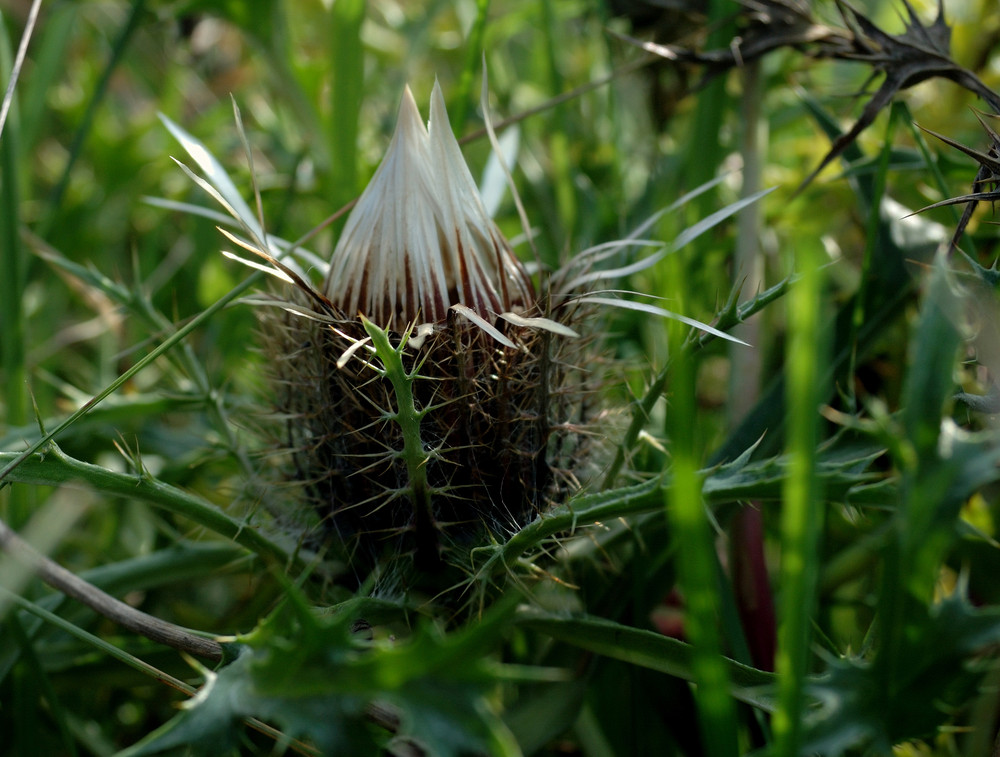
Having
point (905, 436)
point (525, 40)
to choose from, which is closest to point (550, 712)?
point (905, 436)

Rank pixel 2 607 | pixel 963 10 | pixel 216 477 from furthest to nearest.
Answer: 1. pixel 963 10
2. pixel 216 477
3. pixel 2 607

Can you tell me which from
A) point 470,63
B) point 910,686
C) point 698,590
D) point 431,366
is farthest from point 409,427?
point 470,63

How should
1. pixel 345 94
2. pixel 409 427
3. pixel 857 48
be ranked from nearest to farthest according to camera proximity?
pixel 409 427, pixel 857 48, pixel 345 94

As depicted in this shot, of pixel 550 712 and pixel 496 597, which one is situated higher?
pixel 496 597

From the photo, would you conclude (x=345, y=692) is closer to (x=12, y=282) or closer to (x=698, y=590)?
(x=698, y=590)

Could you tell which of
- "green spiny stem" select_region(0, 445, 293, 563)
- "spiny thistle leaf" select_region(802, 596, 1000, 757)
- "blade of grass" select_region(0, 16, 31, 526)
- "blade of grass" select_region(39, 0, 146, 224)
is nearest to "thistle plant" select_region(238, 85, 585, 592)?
"green spiny stem" select_region(0, 445, 293, 563)

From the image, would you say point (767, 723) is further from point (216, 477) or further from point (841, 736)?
point (216, 477)

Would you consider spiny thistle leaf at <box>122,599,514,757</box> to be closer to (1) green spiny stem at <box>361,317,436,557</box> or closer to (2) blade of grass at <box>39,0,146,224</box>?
(1) green spiny stem at <box>361,317,436,557</box>
